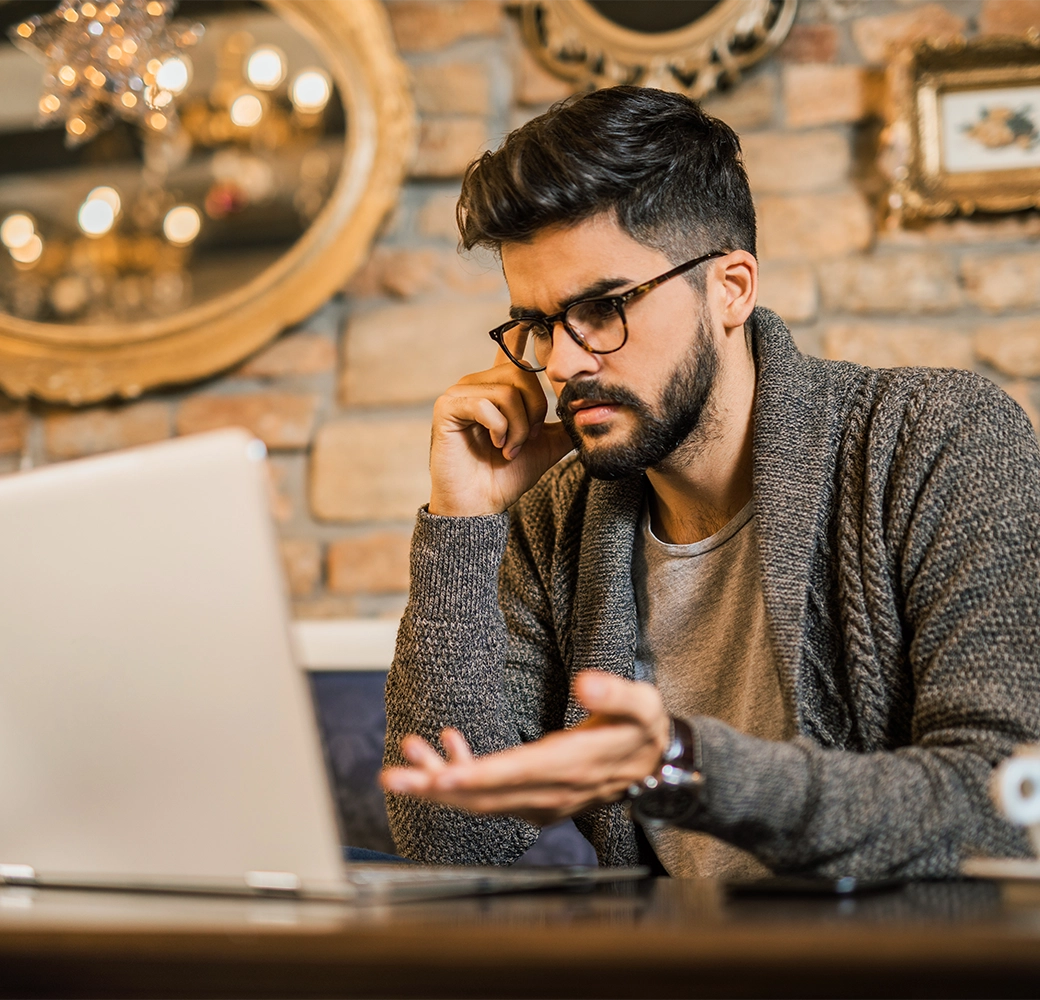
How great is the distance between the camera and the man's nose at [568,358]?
48.9 inches

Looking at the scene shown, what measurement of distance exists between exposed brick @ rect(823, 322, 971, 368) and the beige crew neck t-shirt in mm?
693

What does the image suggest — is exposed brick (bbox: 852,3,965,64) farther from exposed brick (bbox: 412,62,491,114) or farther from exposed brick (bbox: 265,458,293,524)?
exposed brick (bbox: 265,458,293,524)

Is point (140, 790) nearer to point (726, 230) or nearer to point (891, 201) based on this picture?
point (726, 230)

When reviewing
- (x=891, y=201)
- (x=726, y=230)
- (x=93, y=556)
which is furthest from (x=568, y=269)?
(x=891, y=201)

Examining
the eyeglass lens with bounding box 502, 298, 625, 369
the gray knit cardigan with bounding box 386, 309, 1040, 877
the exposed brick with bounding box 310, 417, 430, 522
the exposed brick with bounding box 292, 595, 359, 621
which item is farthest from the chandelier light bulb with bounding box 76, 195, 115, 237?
the eyeglass lens with bounding box 502, 298, 625, 369

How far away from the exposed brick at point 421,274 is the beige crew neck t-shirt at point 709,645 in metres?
0.80

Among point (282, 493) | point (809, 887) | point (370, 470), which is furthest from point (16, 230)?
point (809, 887)

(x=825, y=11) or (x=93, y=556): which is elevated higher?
(x=825, y=11)

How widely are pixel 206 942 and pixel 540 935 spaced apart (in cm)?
14

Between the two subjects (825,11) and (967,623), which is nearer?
(967,623)

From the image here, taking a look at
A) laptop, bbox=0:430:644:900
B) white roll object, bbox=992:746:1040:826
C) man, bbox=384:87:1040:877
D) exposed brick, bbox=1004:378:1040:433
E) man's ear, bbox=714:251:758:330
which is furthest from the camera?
exposed brick, bbox=1004:378:1040:433

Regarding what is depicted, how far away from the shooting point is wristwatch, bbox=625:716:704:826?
745mm

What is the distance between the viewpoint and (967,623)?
3.20 feet

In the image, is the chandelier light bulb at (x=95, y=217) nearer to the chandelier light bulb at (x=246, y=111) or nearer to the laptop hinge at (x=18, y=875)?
the chandelier light bulb at (x=246, y=111)
